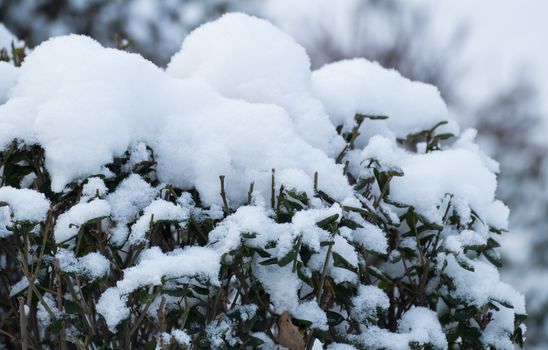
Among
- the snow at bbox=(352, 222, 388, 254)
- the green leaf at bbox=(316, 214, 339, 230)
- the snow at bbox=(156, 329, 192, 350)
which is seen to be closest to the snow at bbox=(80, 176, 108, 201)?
the snow at bbox=(156, 329, 192, 350)

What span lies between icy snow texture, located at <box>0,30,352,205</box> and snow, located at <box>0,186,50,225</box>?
0.07 metres

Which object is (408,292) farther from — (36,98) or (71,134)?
(36,98)

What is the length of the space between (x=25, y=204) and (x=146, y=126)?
0.37 meters

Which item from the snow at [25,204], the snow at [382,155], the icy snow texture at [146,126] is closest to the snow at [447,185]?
the snow at [382,155]

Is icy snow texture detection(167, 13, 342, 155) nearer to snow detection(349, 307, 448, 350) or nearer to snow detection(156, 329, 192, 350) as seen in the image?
snow detection(349, 307, 448, 350)

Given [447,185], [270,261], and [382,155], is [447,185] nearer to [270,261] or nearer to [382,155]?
[382,155]

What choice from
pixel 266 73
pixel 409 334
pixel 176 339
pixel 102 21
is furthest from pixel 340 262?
pixel 102 21

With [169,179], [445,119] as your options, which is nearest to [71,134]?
[169,179]

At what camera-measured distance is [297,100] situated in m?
1.91

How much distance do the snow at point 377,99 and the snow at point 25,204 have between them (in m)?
0.92

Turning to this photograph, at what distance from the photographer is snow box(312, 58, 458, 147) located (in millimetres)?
2010

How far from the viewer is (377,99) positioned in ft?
6.77

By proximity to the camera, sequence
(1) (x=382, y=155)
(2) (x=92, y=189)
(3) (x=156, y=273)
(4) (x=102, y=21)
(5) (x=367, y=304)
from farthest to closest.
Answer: (4) (x=102, y=21) < (1) (x=382, y=155) < (5) (x=367, y=304) < (2) (x=92, y=189) < (3) (x=156, y=273)

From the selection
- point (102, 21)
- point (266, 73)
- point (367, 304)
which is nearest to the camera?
point (367, 304)
